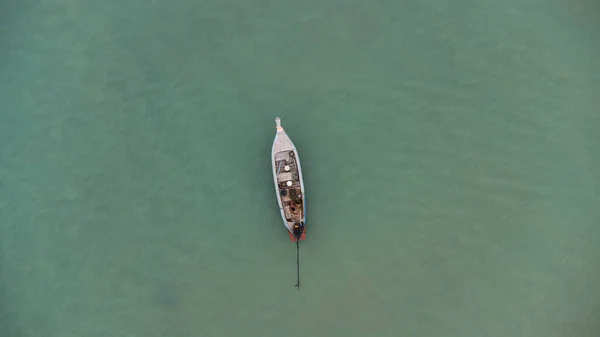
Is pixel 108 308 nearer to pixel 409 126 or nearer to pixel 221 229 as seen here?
pixel 221 229

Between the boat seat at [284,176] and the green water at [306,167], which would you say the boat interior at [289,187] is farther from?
the green water at [306,167]

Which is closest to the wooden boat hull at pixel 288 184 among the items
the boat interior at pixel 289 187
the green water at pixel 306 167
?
the boat interior at pixel 289 187

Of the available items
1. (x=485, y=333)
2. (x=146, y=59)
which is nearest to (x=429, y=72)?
(x=485, y=333)

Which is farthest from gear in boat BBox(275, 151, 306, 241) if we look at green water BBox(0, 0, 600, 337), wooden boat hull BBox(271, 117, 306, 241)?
green water BBox(0, 0, 600, 337)

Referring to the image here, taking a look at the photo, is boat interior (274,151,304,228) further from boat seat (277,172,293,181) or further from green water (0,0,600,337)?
green water (0,0,600,337)

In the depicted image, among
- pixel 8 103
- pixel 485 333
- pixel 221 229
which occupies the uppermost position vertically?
pixel 8 103
